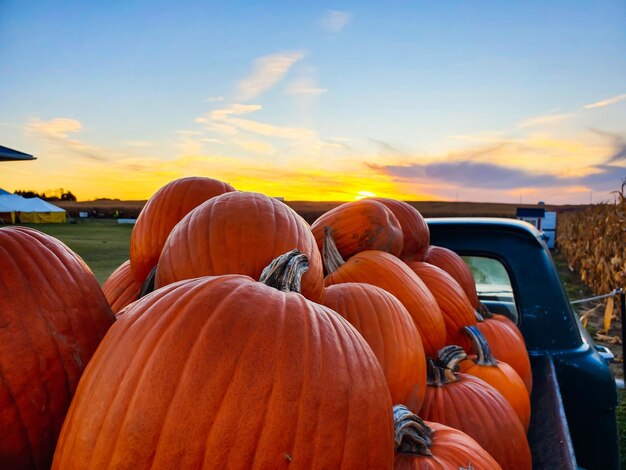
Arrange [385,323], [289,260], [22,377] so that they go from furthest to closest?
[385,323] < [289,260] < [22,377]

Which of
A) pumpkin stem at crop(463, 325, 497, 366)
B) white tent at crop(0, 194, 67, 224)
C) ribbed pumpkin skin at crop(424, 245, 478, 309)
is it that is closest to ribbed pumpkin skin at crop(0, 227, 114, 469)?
pumpkin stem at crop(463, 325, 497, 366)

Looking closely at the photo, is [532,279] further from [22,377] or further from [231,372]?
[22,377]

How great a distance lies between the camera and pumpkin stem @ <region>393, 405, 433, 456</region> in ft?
4.28

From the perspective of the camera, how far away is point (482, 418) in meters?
1.87

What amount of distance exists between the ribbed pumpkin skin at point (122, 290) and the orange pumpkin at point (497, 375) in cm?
157

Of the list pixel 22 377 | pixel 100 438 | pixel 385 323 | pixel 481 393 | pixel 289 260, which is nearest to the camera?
pixel 100 438

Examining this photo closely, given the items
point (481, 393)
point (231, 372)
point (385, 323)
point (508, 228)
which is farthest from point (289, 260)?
point (508, 228)

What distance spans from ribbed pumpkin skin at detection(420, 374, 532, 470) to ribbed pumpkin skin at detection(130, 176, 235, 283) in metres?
1.30

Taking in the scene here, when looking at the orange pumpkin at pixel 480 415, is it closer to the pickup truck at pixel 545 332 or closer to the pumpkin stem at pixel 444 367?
the pumpkin stem at pixel 444 367

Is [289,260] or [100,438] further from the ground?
[289,260]

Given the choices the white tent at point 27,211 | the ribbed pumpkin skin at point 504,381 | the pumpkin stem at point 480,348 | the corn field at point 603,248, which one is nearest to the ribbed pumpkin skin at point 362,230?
the pumpkin stem at point 480,348

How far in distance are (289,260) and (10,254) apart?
645 millimetres

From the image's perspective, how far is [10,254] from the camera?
1.10 m

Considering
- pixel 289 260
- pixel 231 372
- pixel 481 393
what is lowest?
pixel 481 393
